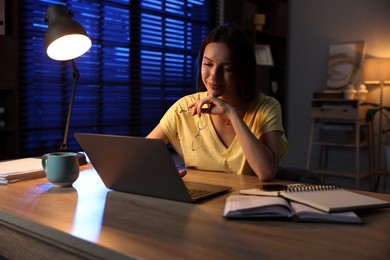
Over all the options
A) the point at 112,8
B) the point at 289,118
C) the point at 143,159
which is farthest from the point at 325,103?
the point at 143,159

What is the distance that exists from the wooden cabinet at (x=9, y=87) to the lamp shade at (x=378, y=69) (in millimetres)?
3129

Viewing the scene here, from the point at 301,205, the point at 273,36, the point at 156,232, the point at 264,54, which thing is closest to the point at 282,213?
the point at 301,205

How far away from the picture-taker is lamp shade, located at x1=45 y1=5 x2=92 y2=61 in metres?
1.37

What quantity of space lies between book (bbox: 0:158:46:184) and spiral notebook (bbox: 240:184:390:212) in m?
0.70

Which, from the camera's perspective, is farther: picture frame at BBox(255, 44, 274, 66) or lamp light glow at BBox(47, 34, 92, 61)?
picture frame at BBox(255, 44, 274, 66)

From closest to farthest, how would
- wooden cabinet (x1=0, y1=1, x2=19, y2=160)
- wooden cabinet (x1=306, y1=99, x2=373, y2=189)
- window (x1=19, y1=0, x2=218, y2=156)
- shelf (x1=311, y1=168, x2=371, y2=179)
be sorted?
wooden cabinet (x1=0, y1=1, x2=19, y2=160), window (x1=19, y1=0, x2=218, y2=156), wooden cabinet (x1=306, y1=99, x2=373, y2=189), shelf (x1=311, y1=168, x2=371, y2=179)


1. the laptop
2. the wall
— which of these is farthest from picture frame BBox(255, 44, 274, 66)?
the laptop

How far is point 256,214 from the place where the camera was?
0.89 m

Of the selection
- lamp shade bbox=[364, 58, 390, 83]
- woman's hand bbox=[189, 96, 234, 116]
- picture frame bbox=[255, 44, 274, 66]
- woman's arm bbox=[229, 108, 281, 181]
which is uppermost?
picture frame bbox=[255, 44, 274, 66]

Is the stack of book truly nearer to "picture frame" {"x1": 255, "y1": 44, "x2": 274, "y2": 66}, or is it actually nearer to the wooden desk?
the wooden desk

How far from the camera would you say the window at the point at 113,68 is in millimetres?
2787

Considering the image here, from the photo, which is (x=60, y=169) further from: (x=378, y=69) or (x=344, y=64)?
(x=344, y=64)

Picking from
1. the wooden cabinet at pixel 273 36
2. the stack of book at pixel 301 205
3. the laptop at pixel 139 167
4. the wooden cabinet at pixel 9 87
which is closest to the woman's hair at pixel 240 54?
the laptop at pixel 139 167

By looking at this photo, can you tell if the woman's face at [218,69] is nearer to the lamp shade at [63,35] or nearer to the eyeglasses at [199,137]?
the eyeglasses at [199,137]
